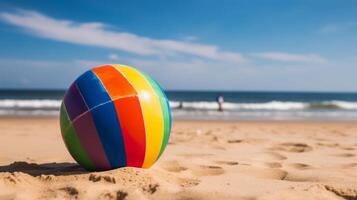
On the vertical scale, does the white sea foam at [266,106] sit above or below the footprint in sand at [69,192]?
below

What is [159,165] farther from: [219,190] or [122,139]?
[219,190]

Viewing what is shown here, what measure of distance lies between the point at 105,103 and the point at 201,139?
15.0 ft

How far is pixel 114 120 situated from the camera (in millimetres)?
3705

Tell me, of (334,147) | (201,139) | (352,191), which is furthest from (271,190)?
(201,139)

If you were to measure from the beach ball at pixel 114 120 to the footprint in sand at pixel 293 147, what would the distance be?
3.33m

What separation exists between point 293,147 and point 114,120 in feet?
14.2

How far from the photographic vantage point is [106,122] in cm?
370

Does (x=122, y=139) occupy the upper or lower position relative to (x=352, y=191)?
upper

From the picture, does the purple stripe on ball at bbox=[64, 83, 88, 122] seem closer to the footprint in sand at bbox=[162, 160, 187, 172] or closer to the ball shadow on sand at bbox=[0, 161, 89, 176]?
the ball shadow on sand at bbox=[0, 161, 89, 176]

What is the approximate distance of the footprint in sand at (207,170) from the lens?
14.4ft

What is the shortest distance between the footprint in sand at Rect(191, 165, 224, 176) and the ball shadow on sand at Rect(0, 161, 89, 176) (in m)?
1.31

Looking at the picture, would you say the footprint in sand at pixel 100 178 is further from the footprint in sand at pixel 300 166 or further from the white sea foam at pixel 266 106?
the white sea foam at pixel 266 106

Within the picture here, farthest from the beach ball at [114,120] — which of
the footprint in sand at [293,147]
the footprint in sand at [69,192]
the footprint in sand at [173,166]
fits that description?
the footprint in sand at [293,147]

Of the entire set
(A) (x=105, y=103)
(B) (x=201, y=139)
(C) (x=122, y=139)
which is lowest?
(B) (x=201, y=139)
